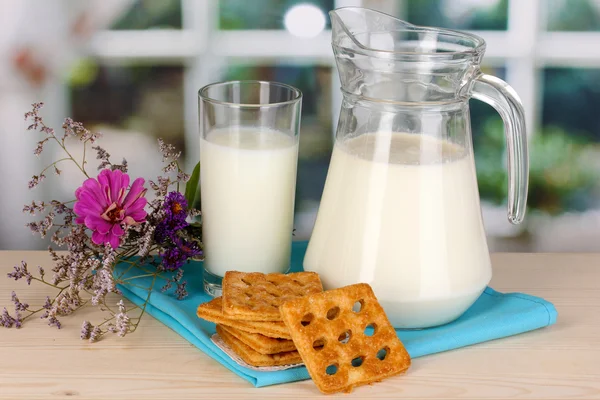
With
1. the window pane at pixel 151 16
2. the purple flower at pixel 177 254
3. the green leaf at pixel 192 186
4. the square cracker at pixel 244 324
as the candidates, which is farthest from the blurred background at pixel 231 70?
the square cracker at pixel 244 324

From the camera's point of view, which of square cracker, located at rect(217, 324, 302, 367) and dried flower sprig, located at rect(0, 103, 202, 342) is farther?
dried flower sprig, located at rect(0, 103, 202, 342)

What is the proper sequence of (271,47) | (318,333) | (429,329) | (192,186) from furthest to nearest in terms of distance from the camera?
(271,47) < (192,186) < (429,329) < (318,333)

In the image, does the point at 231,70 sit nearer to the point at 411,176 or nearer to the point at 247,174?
the point at 247,174

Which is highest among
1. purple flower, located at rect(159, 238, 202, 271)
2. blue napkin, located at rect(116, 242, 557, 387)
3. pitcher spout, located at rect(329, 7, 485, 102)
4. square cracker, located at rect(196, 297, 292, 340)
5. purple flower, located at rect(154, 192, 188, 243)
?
pitcher spout, located at rect(329, 7, 485, 102)

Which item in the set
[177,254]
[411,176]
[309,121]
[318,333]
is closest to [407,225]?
[411,176]

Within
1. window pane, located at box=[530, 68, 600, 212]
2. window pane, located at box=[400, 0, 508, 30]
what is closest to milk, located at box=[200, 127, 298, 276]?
window pane, located at box=[400, 0, 508, 30]

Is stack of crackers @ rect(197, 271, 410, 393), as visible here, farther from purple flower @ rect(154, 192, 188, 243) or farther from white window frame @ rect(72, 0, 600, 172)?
white window frame @ rect(72, 0, 600, 172)

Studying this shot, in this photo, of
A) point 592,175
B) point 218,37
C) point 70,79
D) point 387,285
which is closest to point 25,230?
point 70,79
